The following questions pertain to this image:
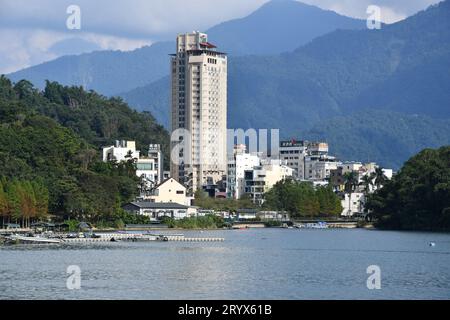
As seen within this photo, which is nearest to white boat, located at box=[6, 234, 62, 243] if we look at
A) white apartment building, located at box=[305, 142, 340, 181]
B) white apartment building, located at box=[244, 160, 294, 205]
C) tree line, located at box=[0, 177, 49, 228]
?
tree line, located at box=[0, 177, 49, 228]

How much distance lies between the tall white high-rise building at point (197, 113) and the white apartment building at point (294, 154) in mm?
23636

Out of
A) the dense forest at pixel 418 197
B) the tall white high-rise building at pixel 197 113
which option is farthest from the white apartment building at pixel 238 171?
the dense forest at pixel 418 197

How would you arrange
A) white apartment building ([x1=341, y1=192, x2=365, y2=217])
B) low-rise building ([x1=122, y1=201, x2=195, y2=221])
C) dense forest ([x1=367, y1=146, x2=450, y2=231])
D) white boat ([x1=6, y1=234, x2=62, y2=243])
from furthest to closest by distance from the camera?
white apartment building ([x1=341, y1=192, x2=365, y2=217]) < low-rise building ([x1=122, y1=201, x2=195, y2=221]) < dense forest ([x1=367, y1=146, x2=450, y2=231]) < white boat ([x1=6, y1=234, x2=62, y2=243])

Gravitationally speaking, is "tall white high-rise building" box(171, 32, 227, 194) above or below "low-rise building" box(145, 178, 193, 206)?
above

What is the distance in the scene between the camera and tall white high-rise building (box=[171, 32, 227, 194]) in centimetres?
13300

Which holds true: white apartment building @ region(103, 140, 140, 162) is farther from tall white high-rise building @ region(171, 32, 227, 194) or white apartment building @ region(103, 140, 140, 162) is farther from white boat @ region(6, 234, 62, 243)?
white boat @ region(6, 234, 62, 243)

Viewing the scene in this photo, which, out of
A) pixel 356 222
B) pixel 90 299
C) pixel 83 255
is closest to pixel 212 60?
pixel 356 222

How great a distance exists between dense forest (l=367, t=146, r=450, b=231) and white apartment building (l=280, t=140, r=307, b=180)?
202 ft

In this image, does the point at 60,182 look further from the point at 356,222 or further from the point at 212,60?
the point at 212,60

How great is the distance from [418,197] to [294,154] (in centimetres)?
7361

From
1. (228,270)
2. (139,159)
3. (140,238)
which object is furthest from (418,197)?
(228,270)

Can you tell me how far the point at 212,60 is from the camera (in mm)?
137250

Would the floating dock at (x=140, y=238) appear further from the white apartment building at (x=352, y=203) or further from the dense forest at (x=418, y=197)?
the white apartment building at (x=352, y=203)

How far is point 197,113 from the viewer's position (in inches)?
5320
